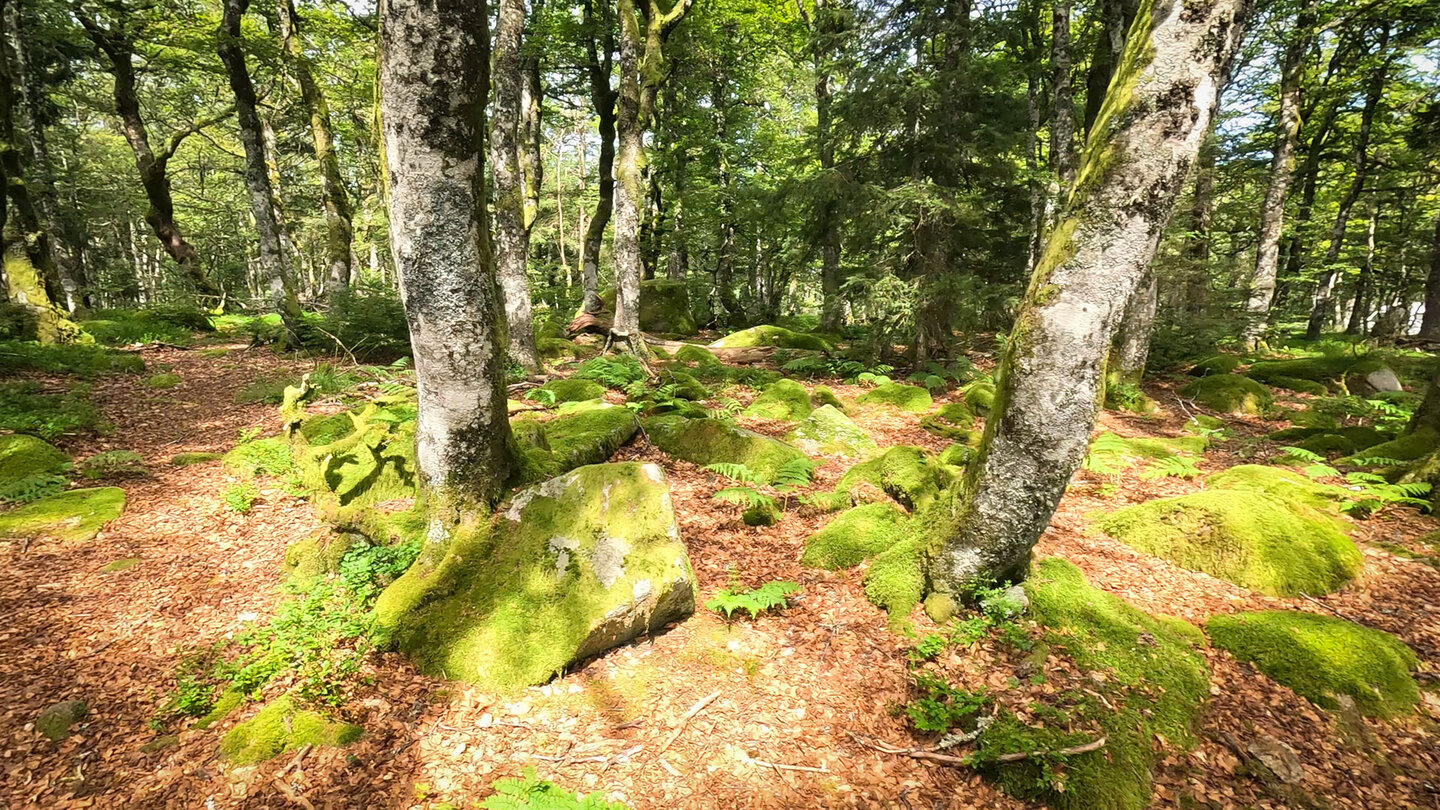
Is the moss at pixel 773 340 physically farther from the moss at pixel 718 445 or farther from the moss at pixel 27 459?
the moss at pixel 27 459

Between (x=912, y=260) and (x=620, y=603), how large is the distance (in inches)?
395

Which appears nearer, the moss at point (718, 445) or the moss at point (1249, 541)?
the moss at point (1249, 541)

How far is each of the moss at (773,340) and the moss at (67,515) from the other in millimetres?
12387

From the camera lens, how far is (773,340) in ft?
52.3

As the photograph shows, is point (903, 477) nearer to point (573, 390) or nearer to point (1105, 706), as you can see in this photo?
point (1105, 706)

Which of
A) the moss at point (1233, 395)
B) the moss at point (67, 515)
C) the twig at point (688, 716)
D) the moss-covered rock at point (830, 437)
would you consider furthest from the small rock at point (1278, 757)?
the moss at point (1233, 395)

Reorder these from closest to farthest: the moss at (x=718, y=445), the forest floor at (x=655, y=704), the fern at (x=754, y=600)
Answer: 1. the forest floor at (x=655, y=704)
2. the fern at (x=754, y=600)
3. the moss at (x=718, y=445)

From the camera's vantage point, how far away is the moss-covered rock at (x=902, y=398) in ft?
32.6


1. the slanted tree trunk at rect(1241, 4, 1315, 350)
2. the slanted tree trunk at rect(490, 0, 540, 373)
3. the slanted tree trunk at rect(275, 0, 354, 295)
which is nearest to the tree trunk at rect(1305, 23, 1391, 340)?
the slanted tree trunk at rect(1241, 4, 1315, 350)

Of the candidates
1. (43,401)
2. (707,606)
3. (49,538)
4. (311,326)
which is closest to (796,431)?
(707,606)

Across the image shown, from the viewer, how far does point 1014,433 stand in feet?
12.6

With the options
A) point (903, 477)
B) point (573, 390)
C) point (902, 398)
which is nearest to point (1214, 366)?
point (902, 398)

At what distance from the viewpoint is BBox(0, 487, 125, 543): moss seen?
15.8ft

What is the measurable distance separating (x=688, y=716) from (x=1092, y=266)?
3.93 m
